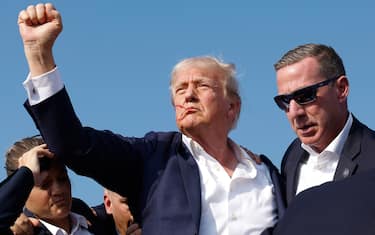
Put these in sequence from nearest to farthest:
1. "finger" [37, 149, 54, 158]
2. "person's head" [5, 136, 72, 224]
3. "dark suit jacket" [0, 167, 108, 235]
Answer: "dark suit jacket" [0, 167, 108, 235]
"finger" [37, 149, 54, 158]
"person's head" [5, 136, 72, 224]

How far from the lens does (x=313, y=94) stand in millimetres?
6520

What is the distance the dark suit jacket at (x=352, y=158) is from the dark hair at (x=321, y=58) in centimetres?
41

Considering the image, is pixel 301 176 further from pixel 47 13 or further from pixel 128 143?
pixel 47 13

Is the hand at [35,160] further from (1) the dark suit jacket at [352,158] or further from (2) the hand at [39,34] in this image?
(1) the dark suit jacket at [352,158]

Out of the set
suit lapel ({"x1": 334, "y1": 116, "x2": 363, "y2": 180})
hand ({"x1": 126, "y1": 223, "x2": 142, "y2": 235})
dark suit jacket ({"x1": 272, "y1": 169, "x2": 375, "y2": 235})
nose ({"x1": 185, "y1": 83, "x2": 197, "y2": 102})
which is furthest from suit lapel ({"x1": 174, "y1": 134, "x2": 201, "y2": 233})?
dark suit jacket ({"x1": 272, "y1": 169, "x2": 375, "y2": 235})

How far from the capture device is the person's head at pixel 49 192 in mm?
5746

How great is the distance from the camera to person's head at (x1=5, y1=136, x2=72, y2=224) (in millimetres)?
5746

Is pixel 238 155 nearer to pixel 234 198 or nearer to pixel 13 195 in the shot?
pixel 234 198

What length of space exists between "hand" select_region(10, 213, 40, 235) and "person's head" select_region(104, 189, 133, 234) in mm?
988

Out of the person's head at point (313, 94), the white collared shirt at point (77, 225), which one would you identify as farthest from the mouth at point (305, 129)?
the white collared shirt at point (77, 225)

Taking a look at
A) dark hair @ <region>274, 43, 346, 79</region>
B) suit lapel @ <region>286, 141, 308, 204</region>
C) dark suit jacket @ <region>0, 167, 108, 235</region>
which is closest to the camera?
dark suit jacket @ <region>0, 167, 108, 235</region>

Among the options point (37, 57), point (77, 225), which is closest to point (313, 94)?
point (77, 225)

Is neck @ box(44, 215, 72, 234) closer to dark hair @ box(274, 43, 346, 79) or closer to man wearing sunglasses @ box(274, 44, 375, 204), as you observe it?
man wearing sunglasses @ box(274, 44, 375, 204)

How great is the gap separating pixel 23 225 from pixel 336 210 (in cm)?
238
